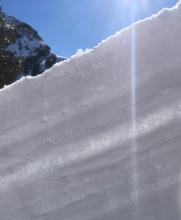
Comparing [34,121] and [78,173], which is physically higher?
[34,121]

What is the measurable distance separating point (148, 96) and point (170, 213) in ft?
1.37

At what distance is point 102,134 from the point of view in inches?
71.9

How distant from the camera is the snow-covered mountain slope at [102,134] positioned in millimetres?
1682

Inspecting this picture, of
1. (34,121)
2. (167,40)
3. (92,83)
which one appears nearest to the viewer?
(167,40)

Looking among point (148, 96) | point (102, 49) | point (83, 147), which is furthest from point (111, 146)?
point (102, 49)

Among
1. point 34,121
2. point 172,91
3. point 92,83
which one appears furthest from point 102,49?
point 34,121

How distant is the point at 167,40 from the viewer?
162cm

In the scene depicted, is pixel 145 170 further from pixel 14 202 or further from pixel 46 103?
pixel 14 202

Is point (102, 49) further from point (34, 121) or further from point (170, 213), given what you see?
point (170, 213)

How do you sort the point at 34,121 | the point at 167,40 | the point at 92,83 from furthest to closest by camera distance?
1. the point at 34,121
2. the point at 92,83
3. the point at 167,40

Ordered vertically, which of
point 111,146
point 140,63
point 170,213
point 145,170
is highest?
point 140,63

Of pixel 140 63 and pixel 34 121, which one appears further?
pixel 34 121

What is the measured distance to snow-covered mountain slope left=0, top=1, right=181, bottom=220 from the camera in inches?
66.2

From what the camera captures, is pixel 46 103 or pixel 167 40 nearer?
pixel 167 40
